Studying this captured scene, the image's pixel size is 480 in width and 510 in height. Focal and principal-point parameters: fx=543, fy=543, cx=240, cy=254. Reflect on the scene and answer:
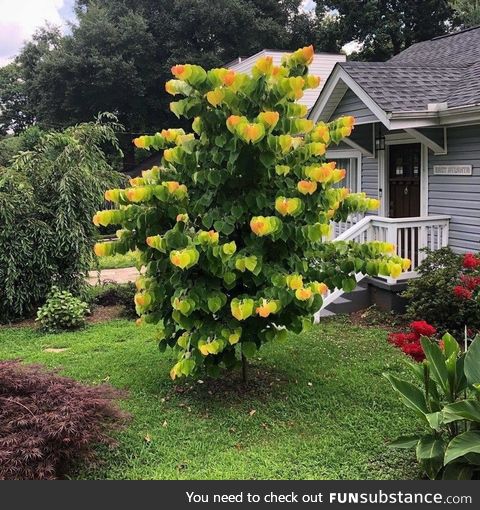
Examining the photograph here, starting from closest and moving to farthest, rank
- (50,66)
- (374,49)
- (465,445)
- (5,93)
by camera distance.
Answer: (465,445) → (50,66) → (374,49) → (5,93)

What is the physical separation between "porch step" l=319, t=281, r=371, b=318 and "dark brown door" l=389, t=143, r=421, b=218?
5.94 ft

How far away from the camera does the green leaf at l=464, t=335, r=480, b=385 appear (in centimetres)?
341

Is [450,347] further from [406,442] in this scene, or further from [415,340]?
[406,442]

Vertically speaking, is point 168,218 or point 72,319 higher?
point 168,218

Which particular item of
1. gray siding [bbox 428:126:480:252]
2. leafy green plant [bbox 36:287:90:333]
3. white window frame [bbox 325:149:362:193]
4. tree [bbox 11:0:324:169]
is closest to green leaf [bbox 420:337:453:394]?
gray siding [bbox 428:126:480:252]

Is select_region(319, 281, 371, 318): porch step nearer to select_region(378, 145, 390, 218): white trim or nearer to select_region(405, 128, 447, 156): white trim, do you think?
select_region(378, 145, 390, 218): white trim

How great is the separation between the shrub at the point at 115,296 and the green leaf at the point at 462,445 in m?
6.61

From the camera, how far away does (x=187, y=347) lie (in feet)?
14.6

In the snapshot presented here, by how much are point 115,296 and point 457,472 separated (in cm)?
782

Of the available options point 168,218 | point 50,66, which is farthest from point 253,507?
point 50,66

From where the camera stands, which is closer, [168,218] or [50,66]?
[168,218]

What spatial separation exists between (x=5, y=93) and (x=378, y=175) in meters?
42.1

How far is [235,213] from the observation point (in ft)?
14.4

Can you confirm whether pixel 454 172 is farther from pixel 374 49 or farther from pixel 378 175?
pixel 374 49
